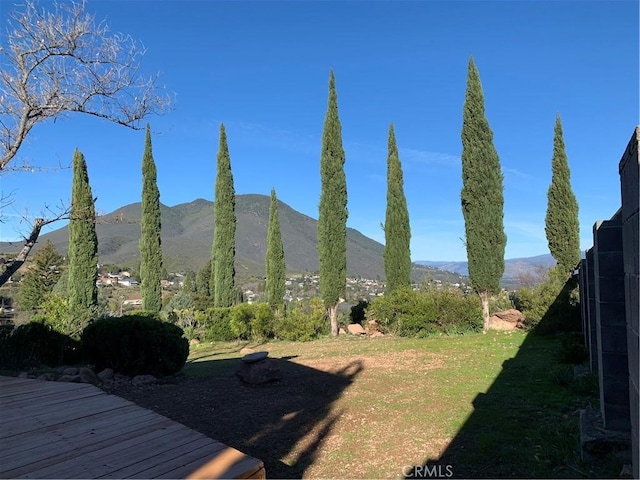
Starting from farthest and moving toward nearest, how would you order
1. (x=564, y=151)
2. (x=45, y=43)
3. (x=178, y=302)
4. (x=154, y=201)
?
(x=178, y=302), (x=154, y=201), (x=564, y=151), (x=45, y=43)

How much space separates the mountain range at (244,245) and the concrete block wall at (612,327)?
30504 mm

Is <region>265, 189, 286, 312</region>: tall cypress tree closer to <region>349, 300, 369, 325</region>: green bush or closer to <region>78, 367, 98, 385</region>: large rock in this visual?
<region>349, 300, 369, 325</region>: green bush

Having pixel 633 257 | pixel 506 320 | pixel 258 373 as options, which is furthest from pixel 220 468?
pixel 506 320

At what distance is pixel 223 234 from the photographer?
22625 mm

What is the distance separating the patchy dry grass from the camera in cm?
399

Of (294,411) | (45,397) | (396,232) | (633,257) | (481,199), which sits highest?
(481,199)

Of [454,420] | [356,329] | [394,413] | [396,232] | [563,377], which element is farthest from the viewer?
[396,232]

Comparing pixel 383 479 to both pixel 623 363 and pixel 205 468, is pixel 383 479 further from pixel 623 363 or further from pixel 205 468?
pixel 623 363

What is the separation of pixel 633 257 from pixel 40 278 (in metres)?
39.0

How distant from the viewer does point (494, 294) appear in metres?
15.1

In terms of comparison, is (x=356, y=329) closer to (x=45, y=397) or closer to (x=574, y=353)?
(x=574, y=353)

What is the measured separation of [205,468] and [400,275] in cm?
1541

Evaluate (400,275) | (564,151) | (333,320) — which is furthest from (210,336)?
(564,151)

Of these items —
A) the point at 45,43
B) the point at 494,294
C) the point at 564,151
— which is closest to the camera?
the point at 45,43
